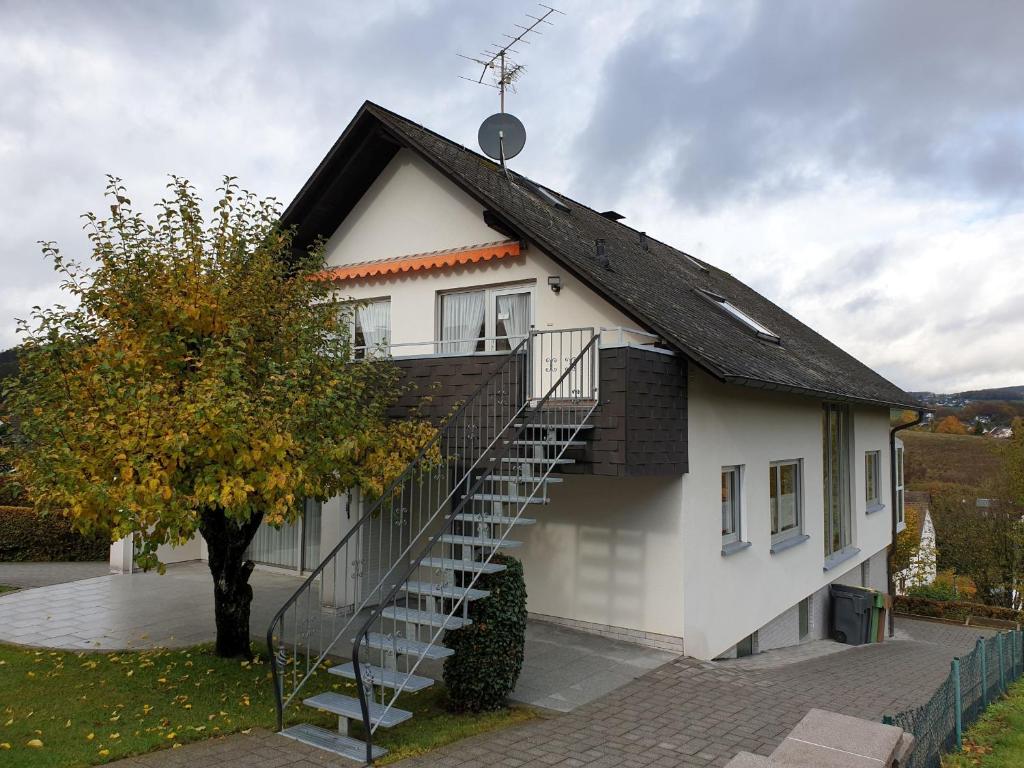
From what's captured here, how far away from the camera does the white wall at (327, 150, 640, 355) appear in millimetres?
10523

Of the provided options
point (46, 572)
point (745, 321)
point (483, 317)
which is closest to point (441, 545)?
point (483, 317)

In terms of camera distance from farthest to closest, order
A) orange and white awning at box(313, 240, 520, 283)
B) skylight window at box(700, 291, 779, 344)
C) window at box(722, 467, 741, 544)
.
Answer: skylight window at box(700, 291, 779, 344) → window at box(722, 467, 741, 544) → orange and white awning at box(313, 240, 520, 283)

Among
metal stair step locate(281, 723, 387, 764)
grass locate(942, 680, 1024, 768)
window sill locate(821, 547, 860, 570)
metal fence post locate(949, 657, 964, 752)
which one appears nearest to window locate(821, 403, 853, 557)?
window sill locate(821, 547, 860, 570)

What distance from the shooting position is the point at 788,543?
1275 centimetres

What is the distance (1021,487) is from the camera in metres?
39.0

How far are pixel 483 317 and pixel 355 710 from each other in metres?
6.36

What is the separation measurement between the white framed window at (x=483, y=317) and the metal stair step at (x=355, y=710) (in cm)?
535

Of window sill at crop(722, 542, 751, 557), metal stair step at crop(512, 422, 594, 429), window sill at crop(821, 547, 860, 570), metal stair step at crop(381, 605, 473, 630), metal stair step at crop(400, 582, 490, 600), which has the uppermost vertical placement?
metal stair step at crop(512, 422, 594, 429)

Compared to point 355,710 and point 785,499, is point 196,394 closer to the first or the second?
point 355,710

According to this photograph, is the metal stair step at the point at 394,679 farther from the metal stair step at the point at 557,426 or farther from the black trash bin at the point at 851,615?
the black trash bin at the point at 851,615

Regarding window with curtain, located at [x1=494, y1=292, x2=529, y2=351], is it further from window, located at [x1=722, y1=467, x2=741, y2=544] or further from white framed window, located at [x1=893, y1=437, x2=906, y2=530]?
white framed window, located at [x1=893, y1=437, x2=906, y2=530]

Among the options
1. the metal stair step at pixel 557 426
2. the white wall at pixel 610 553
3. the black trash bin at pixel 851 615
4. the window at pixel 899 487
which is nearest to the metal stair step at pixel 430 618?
the metal stair step at pixel 557 426

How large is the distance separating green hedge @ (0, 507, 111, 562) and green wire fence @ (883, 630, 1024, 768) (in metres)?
17.1

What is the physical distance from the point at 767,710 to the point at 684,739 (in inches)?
57.9
